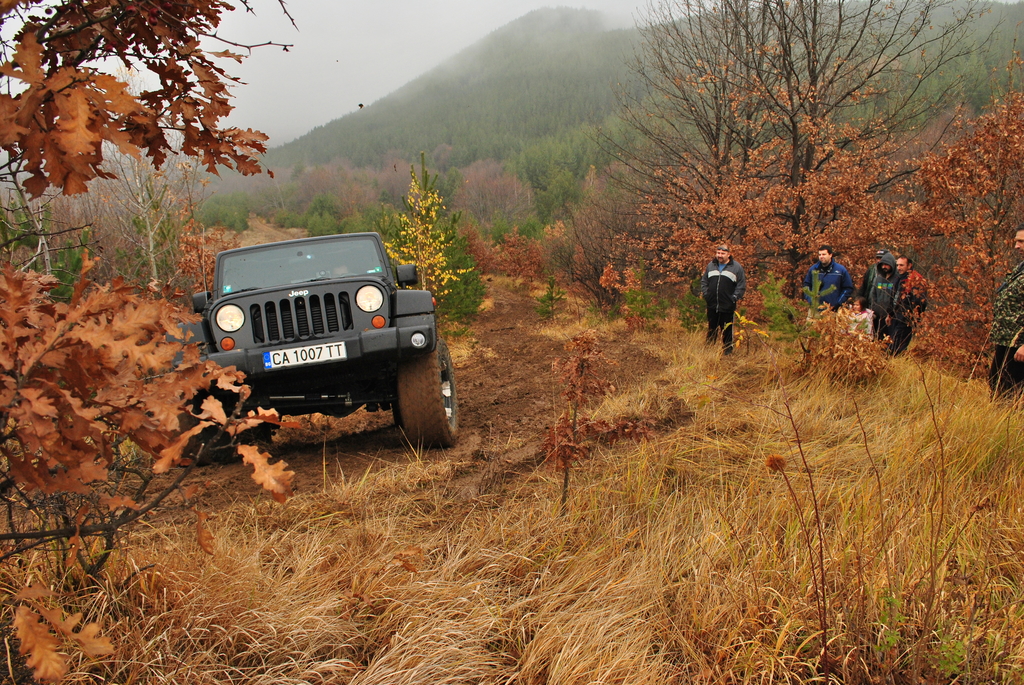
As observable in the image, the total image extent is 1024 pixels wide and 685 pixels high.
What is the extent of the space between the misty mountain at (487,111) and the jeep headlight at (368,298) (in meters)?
60.5

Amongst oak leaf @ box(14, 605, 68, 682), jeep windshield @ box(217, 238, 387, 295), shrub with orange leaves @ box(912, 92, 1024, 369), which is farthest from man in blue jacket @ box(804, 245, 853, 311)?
oak leaf @ box(14, 605, 68, 682)

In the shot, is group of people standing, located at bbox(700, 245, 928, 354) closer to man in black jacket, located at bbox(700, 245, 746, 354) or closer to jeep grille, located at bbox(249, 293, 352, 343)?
man in black jacket, located at bbox(700, 245, 746, 354)

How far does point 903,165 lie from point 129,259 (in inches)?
533

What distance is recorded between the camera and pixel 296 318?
3.89 meters

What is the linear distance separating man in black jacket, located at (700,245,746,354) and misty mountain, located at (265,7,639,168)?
56933 mm

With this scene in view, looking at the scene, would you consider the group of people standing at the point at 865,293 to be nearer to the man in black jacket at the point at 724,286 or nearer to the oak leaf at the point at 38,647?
the man in black jacket at the point at 724,286

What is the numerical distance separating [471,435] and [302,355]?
153 cm

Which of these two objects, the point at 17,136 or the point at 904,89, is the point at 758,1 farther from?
the point at 17,136

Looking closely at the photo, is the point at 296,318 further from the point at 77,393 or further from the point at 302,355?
the point at 77,393

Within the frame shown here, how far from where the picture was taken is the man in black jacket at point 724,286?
23.5 feet

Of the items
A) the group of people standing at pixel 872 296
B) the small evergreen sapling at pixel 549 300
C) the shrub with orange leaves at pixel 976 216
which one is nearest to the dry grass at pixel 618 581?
the group of people standing at pixel 872 296

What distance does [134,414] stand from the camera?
123 cm

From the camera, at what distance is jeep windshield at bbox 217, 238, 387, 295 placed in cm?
462

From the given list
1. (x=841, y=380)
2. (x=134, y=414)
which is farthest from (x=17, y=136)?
(x=841, y=380)
